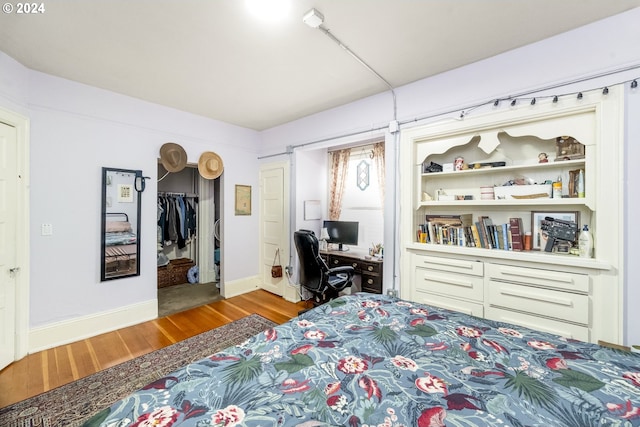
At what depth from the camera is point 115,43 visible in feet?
6.70

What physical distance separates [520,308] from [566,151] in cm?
130

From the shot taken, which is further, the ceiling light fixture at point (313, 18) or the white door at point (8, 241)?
the white door at point (8, 241)

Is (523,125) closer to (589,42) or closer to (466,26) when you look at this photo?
(589,42)

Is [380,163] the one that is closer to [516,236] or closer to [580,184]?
[516,236]

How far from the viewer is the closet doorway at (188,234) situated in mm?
4551

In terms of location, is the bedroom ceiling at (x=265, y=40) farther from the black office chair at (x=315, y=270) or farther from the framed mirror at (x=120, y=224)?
the black office chair at (x=315, y=270)

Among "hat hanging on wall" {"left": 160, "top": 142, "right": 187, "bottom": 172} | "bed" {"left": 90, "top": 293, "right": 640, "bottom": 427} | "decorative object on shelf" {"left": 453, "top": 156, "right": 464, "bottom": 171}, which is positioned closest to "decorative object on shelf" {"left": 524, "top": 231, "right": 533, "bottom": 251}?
"decorative object on shelf" {"left": 453, "top": 156, "right": 464, "bottom": 171}

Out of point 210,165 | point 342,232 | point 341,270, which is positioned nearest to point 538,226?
point 341,270

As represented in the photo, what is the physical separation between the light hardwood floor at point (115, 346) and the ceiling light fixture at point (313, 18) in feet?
9.85

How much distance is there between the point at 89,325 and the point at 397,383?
131 inches

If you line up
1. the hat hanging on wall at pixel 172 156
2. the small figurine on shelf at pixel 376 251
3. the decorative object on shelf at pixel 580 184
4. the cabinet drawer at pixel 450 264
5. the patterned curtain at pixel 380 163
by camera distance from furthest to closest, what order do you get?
the patterned curtain at pixel 380 163
the small figurine on shelf at pixel 376 251
the hat hanging on wall at pixel 172 156
the cabinet drawer at pixel 450 264
the decorative object on shelf at pixel 580 184

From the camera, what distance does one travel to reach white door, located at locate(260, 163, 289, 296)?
13.2 feet

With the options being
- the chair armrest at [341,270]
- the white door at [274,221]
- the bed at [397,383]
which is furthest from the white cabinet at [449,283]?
the white door at [274,221]

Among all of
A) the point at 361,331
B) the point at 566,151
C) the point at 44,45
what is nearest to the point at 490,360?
the point at 361,331
